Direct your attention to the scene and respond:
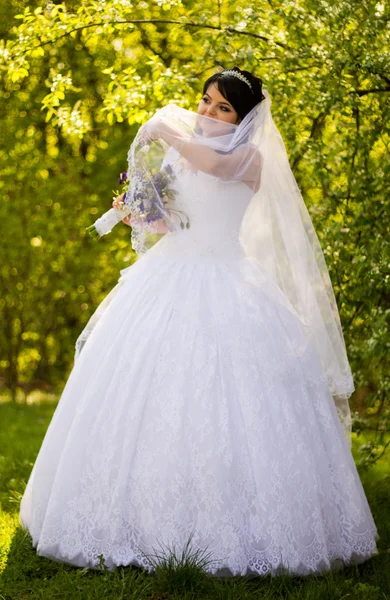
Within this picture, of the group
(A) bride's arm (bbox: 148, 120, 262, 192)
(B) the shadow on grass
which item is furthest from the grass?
(A) bride's arm (bbox: 148, 120, 262, 192)

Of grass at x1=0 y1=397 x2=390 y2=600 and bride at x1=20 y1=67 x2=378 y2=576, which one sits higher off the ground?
bride at x1=20 y1=67 x2=378 y2=576

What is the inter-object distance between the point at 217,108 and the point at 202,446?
153 centimetres

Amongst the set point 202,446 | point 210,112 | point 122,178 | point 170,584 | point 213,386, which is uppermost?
point 210,112

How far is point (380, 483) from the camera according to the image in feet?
15.5

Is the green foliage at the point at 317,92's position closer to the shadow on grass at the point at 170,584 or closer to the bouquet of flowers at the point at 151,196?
the bouquet of flowers at the point at 151,196

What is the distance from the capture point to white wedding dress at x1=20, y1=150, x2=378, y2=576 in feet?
9.98

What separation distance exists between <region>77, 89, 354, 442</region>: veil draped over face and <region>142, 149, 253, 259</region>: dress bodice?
29 millimetres

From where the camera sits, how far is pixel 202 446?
3.06 meters

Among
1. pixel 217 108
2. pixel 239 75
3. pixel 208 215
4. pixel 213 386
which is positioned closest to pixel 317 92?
pixel 239 75

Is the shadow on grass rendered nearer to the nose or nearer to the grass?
the grass

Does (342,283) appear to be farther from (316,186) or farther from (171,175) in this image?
(171,175)

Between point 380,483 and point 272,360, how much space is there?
188cm

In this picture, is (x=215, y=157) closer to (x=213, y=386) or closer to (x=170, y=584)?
(x=213, y=386)

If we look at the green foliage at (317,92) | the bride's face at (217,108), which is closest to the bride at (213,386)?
the bride's face at (217,108)
